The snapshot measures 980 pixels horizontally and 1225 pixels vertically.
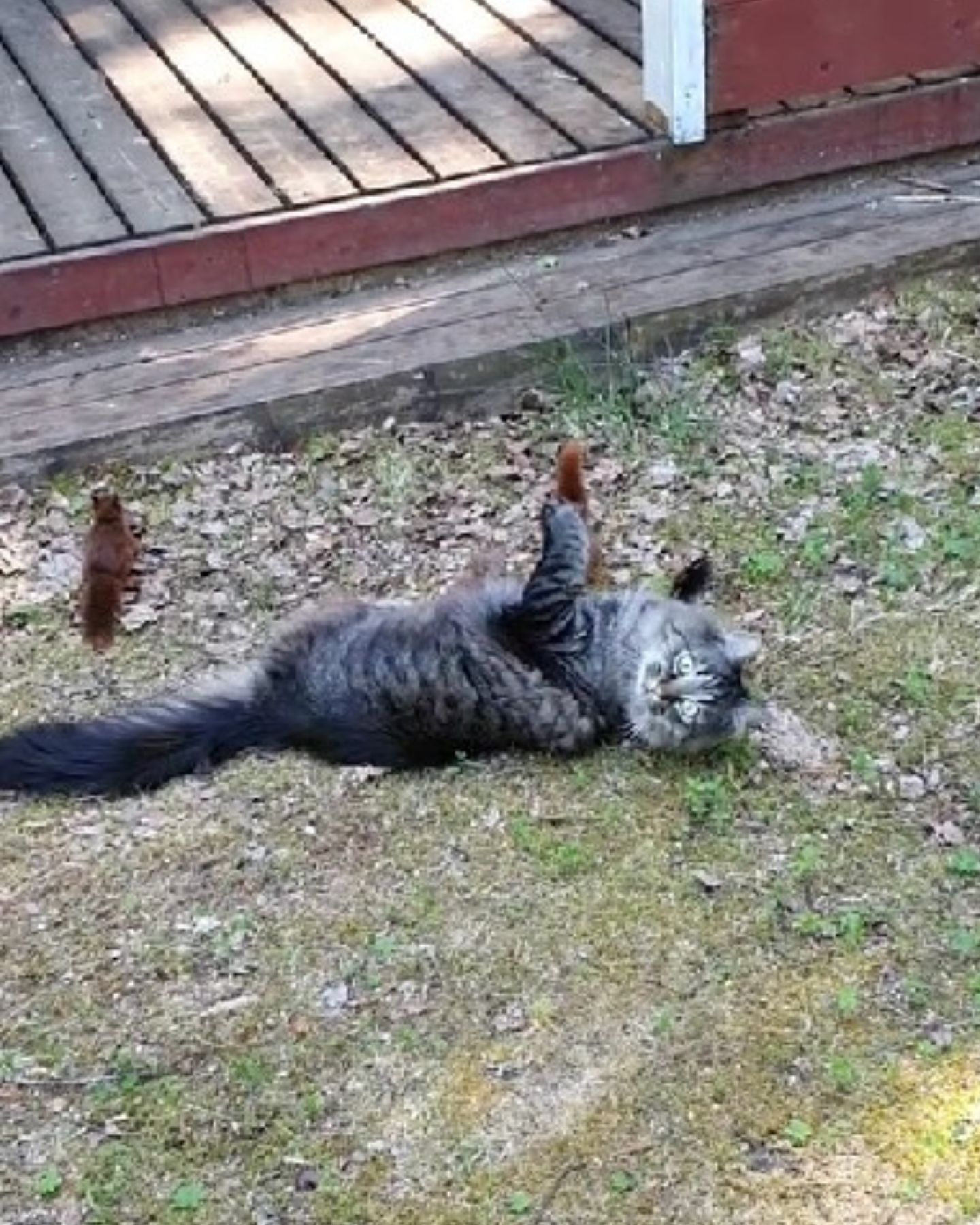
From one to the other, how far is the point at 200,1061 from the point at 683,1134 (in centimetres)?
80

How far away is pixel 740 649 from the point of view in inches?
155

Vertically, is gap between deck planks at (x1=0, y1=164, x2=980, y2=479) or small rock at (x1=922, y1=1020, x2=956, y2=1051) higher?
gap between deck planks at (x1=0, y1=164, x2=980, y2=479)

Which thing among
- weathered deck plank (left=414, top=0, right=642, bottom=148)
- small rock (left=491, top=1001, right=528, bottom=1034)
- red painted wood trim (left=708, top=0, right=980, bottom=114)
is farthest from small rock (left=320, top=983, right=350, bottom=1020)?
red painted wood trim (left=708, top=0, right=980, bottom=114)

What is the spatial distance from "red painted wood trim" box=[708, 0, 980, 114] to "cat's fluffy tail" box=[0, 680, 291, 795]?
7.73 feet

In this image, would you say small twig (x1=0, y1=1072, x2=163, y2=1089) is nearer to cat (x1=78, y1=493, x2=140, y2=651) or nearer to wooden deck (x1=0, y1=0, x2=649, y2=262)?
cat (x1=78, y1=493, x2=140, y2=651)

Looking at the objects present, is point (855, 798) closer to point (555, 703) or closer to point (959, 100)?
point (555, 703)

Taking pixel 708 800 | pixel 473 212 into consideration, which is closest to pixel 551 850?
pixel 708 800

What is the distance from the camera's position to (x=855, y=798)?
3.82 m

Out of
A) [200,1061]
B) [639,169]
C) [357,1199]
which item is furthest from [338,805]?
[639,169]

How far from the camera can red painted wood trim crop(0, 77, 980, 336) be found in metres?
5.10

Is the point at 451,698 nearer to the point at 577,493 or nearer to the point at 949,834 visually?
the point at 577,493

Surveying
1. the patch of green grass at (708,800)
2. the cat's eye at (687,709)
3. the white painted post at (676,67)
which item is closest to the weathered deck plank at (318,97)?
the white painted post at (676,67)

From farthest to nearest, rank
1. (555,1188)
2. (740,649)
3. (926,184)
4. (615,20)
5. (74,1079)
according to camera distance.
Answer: (615,20), (926,184), (740,649), (74,1079), (555,1188)

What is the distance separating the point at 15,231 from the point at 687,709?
2432 millimetres
